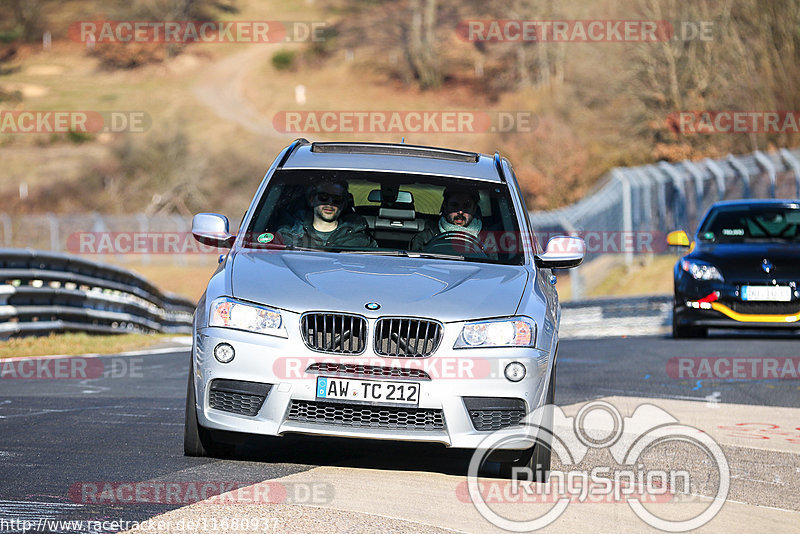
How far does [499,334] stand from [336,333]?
86cm

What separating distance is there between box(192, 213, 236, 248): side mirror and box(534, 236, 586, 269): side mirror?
1.93m

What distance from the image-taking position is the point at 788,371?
13.8 metres

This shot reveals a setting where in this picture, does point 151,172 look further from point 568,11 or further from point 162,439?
point 162,439

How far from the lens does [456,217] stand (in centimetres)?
858

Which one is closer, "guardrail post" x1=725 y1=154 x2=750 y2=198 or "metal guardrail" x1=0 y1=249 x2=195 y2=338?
"metal guardrail" x1=0 y1=249 x2=195 y2=338

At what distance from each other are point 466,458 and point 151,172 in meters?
66.9

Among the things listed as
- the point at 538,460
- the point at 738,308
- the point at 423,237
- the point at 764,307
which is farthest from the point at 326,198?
the point at 764,307

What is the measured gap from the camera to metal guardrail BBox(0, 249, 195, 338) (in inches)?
635

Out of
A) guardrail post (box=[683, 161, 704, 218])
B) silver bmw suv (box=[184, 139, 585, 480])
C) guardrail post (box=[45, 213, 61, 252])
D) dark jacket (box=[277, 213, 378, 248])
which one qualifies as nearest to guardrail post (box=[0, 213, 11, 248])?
guardrail post (box=[45, 213, 61, 252])

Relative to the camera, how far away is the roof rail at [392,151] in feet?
29.7

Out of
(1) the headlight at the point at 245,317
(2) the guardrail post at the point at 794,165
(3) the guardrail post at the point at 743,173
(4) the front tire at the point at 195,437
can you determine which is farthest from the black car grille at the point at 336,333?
(3) the guardrail post at the point at 743,173

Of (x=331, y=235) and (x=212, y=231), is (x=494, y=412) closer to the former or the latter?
(x=331, y=235)

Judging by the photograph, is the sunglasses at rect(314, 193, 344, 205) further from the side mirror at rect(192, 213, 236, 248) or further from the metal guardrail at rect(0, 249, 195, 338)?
the metal guardrail at rect(0, 249, 195, 338)

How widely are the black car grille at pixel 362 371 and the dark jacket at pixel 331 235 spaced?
1421mm
